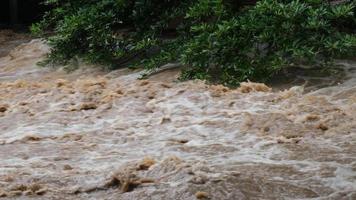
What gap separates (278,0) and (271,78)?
40.1 inches

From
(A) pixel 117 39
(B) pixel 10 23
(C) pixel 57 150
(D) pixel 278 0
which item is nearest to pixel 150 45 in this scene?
(A) pixel 117 39

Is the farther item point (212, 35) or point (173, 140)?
point (212, 35)

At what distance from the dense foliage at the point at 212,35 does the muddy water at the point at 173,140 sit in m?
0.36

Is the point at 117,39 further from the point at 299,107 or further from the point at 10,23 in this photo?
the point at 10,23

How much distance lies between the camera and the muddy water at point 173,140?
4168mm

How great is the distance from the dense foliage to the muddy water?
0.36 m

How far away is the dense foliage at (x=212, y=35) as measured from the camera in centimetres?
708

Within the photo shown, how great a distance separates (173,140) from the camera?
5398mm

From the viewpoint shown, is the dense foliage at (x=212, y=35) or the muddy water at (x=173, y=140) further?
the dense foliage at (x=212, y=35)

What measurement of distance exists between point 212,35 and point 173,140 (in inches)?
93.1

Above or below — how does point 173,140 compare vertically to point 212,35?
below

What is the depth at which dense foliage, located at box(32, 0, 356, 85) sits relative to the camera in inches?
279

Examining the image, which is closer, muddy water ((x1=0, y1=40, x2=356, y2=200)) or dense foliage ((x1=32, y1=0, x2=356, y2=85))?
muddy water ((x1=0, y1=40, x2=356, y2=200))

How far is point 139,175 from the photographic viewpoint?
4.36 meters
